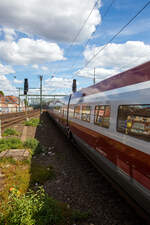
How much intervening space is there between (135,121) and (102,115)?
74.0 inches

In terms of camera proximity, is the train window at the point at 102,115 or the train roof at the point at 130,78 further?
the train window at the point at 102,115

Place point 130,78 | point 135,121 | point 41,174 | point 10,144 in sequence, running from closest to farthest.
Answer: point 135,121 → point 130,78 → point 41,174 → point 10,144

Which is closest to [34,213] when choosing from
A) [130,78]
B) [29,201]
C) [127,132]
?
[29,201]

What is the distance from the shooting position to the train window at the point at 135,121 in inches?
144

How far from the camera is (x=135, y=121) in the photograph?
4.05 m

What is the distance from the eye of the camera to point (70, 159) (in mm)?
8312

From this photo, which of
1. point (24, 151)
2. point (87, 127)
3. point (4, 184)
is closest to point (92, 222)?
point (4, 184)

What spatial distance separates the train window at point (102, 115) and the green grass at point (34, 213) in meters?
2.50

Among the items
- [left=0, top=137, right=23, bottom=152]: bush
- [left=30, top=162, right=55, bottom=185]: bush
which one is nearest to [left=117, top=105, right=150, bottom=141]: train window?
[left=30, top=162, right=55, bottom=185]: bush

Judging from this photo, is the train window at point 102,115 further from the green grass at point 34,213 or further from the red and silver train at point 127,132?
the green grass at point 34,213

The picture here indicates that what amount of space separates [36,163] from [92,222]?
4.13m

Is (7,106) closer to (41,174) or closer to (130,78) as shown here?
(41,174)

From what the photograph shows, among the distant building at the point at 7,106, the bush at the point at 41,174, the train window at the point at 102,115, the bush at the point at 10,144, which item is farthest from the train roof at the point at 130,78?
the distant building at the point at 7,106

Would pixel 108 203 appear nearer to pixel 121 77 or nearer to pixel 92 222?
pixel 92 222
